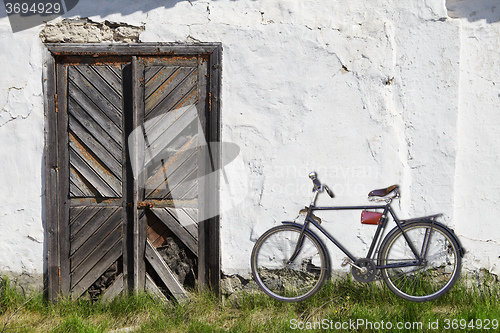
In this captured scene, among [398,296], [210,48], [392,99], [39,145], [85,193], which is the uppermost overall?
[210,48]

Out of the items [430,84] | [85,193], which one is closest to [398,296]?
[430,84]

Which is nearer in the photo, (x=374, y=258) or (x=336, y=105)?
(x=374, y=258)

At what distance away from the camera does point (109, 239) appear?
3.89 m

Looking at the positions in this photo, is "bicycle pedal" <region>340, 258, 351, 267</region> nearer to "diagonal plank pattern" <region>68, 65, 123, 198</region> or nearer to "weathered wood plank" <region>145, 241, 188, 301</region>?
"weathered wood plank" <region>145, 241, 188, 301</region>

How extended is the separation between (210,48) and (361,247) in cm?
221

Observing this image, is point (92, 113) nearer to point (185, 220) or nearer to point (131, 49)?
point (131, 49)

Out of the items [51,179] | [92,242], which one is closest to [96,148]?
[51,179]

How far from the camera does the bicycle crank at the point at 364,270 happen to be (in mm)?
3344

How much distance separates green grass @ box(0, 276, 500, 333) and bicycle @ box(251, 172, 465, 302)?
127mm

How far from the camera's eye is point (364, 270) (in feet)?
11.1

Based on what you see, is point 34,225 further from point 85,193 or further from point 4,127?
point 4,127

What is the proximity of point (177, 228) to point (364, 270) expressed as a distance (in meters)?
1.67

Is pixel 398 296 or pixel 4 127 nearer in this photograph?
pixel 398 296

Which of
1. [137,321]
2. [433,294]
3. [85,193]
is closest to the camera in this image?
[433,294]
